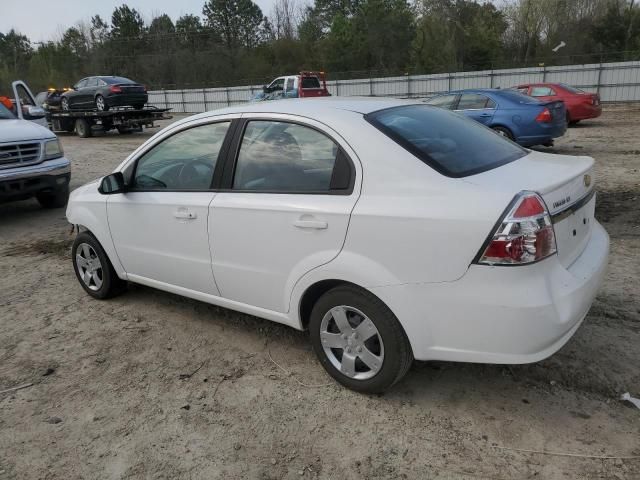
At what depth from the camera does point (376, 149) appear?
9.32 ft

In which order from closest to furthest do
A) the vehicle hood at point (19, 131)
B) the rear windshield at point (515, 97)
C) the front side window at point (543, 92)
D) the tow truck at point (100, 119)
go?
the vehicle hood at point (19, 131) → the rear windshield at point (515, 97) → the front side window at point (543, 92) → the tow truck at point (100, 119)

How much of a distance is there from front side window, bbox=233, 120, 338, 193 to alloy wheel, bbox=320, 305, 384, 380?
730 millimetres

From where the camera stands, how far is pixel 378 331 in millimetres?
2822

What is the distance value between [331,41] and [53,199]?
44.3m

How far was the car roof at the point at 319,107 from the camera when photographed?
3.17 metres

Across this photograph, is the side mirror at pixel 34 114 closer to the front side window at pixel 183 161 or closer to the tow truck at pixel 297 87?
the front side window at pixel 183 161

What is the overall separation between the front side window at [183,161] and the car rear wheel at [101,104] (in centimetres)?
1743

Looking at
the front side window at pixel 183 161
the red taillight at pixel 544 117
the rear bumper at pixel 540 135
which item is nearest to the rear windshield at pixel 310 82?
the rear bumper at pixel 540 135

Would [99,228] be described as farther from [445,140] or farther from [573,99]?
[573,99]

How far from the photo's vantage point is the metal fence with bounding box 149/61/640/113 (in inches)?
1011

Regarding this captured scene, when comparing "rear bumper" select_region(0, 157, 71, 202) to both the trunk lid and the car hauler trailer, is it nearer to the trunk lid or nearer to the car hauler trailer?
the trunk lid

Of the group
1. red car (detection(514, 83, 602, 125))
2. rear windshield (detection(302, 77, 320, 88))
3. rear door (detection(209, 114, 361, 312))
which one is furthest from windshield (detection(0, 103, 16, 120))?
rear windshield (detection(302, 77, 320, 88))

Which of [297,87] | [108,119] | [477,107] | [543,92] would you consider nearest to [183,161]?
[477,107]

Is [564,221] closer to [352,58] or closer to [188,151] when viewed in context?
[188,151]
